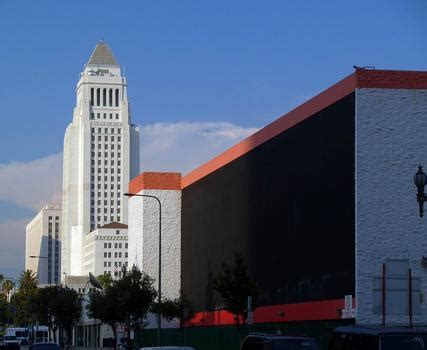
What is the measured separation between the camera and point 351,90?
5409cm

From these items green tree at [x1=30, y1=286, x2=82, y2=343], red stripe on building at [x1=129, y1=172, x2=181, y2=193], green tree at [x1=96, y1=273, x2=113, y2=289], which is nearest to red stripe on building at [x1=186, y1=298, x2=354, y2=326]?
green tree at [x1=96, y1=273, x2=113, y2=289]

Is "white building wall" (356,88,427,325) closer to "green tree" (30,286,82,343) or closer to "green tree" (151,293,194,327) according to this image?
"green tree" (151,293,194,327)

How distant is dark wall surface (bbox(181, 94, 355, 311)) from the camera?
181 ft

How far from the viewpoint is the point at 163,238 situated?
92.0 m

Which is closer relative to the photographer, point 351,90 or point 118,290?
point 351,90

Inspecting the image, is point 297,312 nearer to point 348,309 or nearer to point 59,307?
point 348,309

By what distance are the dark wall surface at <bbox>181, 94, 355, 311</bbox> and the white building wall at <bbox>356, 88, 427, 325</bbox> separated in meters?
0.67

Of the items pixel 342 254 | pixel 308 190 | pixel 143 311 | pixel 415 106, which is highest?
pixel 415 106

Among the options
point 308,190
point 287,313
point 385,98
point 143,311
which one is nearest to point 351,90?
point 385,98

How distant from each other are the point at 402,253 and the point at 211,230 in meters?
29.5

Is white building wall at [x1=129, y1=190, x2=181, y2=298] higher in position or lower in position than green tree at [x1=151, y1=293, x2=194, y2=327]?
higher

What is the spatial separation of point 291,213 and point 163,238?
3127cm

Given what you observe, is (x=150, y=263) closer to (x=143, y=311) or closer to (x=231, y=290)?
(x=143, y=311)

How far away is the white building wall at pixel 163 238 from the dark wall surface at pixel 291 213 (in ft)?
26.6
